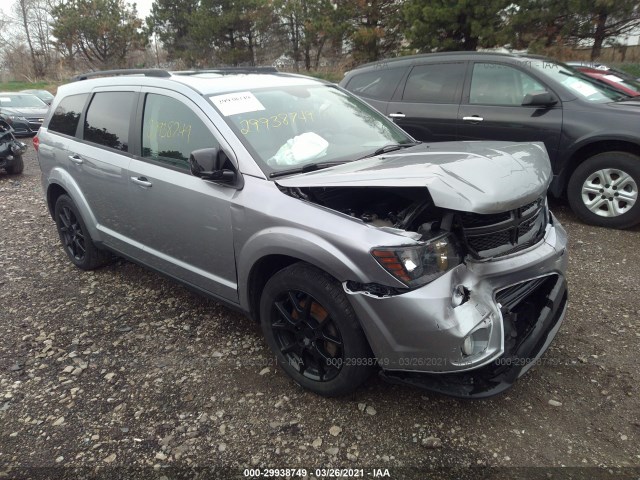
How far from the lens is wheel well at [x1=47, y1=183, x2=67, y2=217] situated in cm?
450

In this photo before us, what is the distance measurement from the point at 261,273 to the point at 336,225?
0.69m

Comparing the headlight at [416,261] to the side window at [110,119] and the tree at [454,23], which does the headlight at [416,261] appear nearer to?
the side window at [110,119]

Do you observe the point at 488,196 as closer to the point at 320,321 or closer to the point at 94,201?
the point at 320,321

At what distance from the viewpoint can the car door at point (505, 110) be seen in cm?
508

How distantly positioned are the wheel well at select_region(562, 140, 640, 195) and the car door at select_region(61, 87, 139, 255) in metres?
4.37

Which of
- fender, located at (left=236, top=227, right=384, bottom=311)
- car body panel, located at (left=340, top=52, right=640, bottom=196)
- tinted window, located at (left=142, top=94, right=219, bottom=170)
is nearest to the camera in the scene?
fender, located at (left=236, top=227, right=384, bottom=311)

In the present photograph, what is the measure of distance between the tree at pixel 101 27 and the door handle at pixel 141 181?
36.7m

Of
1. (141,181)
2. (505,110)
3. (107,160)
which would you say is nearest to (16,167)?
(107,160)

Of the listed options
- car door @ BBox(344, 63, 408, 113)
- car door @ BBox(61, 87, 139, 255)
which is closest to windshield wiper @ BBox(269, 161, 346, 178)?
car door @ BBox(61, 87, 139, 255)

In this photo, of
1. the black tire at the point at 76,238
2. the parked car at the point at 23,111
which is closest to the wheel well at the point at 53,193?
the black tire at the point at 76,238

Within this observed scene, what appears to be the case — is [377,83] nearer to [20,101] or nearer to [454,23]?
[454,23]

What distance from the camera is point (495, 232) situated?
7.91ft

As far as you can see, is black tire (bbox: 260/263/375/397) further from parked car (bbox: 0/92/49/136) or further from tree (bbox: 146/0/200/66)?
tree (bbox: 146/0/200/66)

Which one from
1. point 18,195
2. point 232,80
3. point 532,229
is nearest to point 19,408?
point 232,80
